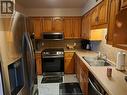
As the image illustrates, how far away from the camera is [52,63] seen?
409 cm

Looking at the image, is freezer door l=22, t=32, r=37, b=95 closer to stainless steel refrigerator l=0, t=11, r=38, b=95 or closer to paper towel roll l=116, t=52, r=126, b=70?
stainless steel refrigerator l=0, t=11, r=38, b=95

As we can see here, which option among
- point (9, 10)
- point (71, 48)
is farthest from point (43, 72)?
point (9, 10)

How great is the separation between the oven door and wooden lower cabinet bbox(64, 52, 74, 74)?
0.48ft

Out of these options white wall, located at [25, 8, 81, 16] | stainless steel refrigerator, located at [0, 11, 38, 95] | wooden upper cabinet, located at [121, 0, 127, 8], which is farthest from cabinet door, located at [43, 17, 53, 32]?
wooden upper cabinet, located at [121, 0, 127, 8]

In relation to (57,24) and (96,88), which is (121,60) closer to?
(96,88)

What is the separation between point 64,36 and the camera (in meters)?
4.38

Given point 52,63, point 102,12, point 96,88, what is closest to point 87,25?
point 102,12

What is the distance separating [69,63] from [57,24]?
145 centimetres

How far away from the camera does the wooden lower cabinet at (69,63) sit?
13.6ft

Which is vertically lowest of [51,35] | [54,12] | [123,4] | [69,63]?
[69,63]

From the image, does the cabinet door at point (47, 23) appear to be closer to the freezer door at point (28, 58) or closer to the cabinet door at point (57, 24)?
the cabinet door at point (57, 24)

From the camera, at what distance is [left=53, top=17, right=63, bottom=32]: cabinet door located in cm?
429

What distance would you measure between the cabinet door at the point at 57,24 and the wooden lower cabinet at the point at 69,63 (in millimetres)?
939

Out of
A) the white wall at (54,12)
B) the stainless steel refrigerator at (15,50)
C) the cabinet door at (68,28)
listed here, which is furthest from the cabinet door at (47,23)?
the stainless steel refrigerator at (15,50)
